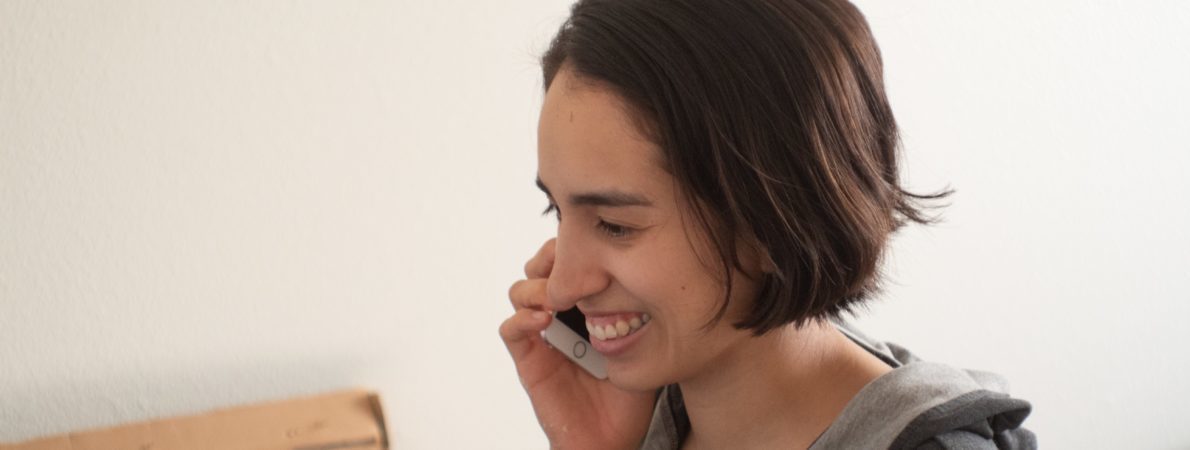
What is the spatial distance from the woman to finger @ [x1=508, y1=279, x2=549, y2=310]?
0.15m

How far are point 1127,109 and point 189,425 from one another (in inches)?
53.8

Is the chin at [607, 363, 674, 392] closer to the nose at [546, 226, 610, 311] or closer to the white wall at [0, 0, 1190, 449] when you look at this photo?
the nose at [546, 226, 610, 311]

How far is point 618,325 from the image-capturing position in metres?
0.84

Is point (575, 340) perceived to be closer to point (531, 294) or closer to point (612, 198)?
point (531, 294)

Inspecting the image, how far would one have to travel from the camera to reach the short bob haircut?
0.74m

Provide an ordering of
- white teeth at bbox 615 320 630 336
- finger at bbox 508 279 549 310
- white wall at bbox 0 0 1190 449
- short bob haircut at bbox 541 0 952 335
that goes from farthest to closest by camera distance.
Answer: white wall at bbox 0 0 1190 449 → finger at bbox 508 279 549 310 → white teeth at bbox 615 320 630 336 → short bob haircut at bbox 541 0 952 335

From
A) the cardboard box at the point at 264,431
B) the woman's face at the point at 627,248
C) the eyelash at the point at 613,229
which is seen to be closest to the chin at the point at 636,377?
the woman's face at the point at 627,248

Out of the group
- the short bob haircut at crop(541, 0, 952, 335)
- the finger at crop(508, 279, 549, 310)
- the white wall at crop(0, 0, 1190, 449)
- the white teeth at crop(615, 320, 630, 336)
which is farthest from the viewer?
the white wall at crop(0, 0, 1190, 449)

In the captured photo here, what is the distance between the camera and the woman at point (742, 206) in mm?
745

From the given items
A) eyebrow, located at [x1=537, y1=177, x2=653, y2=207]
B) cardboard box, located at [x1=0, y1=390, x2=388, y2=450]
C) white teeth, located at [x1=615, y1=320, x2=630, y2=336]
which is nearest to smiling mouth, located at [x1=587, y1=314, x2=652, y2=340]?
white teeth, located at [x1=615, y1=320, x2=630, y2=336]

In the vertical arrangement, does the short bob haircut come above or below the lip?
above

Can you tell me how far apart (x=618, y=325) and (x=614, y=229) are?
0.28 ft

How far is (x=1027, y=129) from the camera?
65.5 inches

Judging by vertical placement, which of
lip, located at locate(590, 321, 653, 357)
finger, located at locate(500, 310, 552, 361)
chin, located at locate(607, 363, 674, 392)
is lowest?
chin, located at locate(607, 363, 674, 392)
